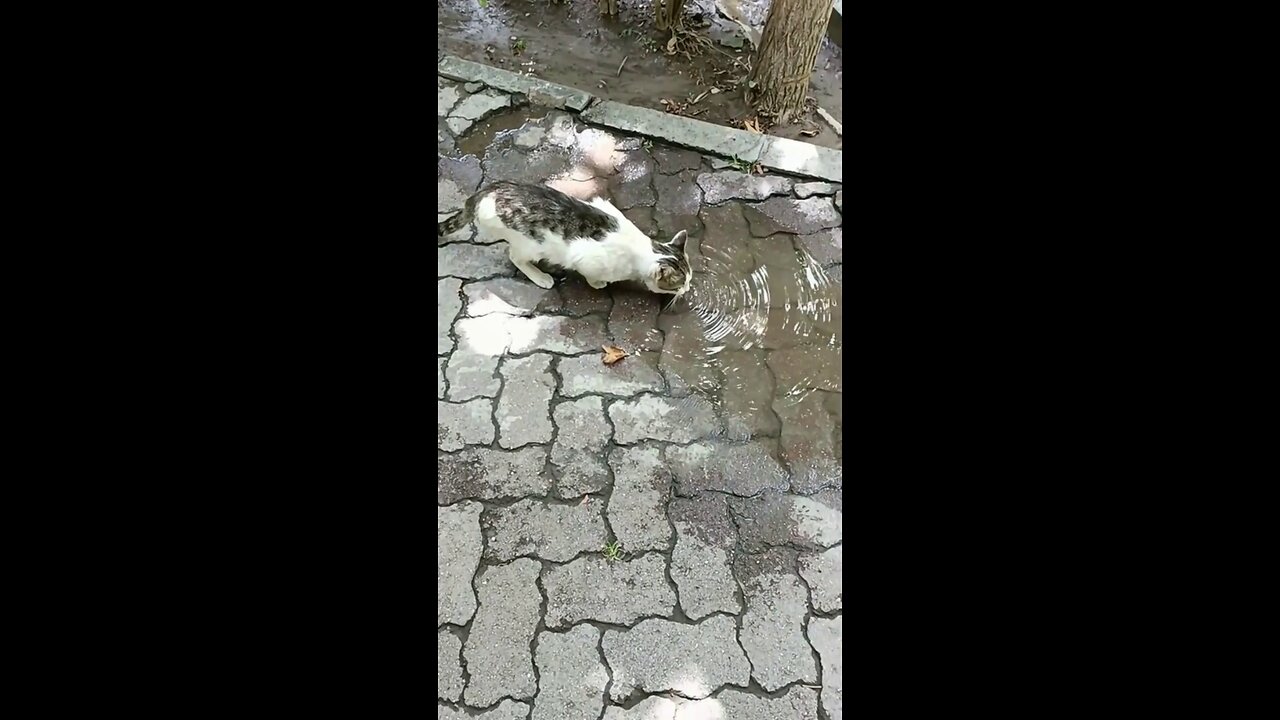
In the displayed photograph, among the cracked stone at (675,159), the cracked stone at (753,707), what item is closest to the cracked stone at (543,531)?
the cracked stone at (753,707)

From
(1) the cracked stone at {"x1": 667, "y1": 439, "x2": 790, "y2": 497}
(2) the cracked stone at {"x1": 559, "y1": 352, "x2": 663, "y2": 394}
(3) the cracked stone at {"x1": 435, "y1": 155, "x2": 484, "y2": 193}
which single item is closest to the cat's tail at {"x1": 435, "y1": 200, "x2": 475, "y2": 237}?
(3) the cracked stone at {"x1": 435, "y1": 155, "x2": 484, "y2": 193}

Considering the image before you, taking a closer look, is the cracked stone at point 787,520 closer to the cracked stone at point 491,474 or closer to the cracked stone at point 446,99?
the cracked stone at point 491,474

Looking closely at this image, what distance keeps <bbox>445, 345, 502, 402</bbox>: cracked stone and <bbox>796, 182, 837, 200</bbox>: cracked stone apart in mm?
1850

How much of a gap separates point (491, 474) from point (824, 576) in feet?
4.22

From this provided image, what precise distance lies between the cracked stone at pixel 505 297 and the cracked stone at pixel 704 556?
1.15 meters

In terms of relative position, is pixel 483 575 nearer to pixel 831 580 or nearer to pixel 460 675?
pixel 460 675

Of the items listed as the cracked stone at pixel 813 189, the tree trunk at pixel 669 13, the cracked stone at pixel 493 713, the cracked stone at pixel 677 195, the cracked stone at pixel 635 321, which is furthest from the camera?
the tree trunk at pixel 669 13

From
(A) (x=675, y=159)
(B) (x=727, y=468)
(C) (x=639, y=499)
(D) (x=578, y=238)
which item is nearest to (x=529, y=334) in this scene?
(D) (x=578, y=238)

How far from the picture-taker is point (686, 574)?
281 centimetres

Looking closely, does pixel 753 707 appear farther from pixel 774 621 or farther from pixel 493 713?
pixel 493 713

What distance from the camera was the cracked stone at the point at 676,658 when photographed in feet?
8.46

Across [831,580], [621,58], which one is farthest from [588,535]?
[621,58]

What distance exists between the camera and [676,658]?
2.63m

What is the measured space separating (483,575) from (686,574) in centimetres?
71
